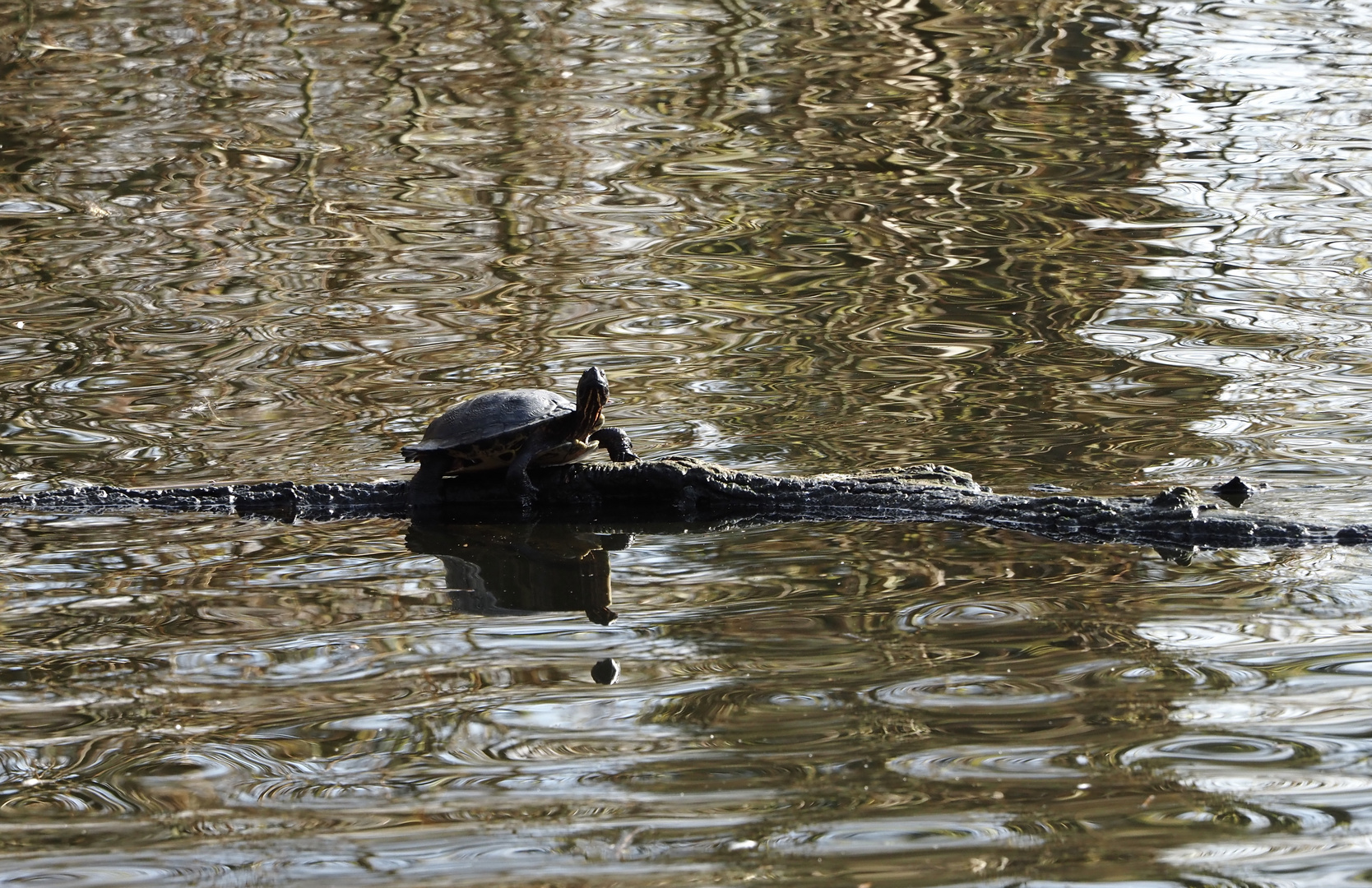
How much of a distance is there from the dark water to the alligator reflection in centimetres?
2

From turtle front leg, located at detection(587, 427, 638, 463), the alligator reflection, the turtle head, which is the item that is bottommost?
the alligator reflection

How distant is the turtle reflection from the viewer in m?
4.80

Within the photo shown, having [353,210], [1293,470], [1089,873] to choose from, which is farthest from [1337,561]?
[353,210]

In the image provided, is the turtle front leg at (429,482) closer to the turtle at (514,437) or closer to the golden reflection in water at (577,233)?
the turtle at (514,437)

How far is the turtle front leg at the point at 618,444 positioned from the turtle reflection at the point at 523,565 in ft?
1.03

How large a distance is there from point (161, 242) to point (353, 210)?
120cm

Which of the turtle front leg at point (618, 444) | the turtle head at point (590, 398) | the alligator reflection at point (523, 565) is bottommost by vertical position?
the alligator reflection at point (523, 565)

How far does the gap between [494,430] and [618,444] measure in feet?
1.46

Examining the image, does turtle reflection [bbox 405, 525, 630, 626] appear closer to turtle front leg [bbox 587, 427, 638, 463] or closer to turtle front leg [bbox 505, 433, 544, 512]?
turtle front leg [bbox 505, 433, 544, 512]

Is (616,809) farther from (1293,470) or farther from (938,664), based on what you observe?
(1293,470)

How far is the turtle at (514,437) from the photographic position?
5520mm

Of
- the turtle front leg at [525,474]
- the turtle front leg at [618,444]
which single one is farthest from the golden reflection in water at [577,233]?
the turtle front leg at [525,474]

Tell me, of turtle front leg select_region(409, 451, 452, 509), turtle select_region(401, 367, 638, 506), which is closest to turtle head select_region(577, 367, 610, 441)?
turtle select_region(401, 367, 638, 506)

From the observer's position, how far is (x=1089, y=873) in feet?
9.95
